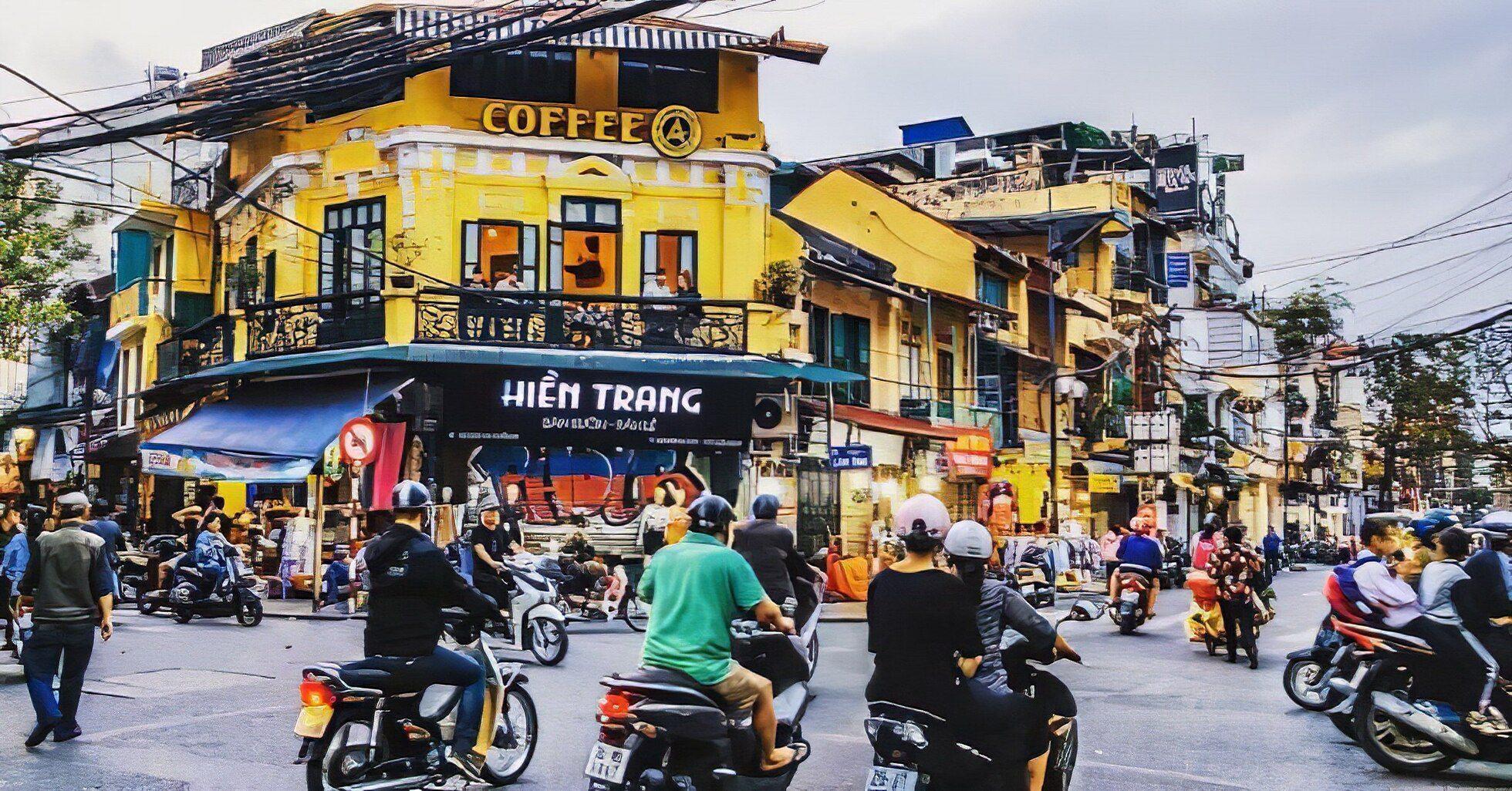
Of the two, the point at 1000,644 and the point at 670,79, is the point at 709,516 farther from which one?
the point at 670,79

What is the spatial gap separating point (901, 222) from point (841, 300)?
2.15 metres

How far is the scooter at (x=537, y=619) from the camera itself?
15.1 m

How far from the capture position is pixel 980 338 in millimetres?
37969

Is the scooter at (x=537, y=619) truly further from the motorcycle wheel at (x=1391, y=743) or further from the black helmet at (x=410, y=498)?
the motorcycle wheel at (x=1391, y=743)

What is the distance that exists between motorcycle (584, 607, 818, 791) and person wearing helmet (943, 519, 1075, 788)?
1295 mm

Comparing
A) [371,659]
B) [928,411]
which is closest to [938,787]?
[371,659]

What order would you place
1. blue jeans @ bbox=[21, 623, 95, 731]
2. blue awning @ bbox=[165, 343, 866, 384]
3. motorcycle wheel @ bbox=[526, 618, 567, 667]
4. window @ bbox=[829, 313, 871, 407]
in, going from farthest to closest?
window @ bbox=[829, 313, 871, 407]
blue awning @ bbox=[165, 343, 866, 384]
motorcycle wheel @ bbox=[526, 618, 567, 667]
blue jeans @ bbox=[21, 623, 95, 731]

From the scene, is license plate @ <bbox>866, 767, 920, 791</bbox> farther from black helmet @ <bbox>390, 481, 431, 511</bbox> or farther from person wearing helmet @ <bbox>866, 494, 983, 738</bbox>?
black helmet @ <bbox>390, 481, 431, 511</bbox>

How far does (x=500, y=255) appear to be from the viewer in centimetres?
2480

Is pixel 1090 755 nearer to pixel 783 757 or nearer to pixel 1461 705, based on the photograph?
pixel 1461 705

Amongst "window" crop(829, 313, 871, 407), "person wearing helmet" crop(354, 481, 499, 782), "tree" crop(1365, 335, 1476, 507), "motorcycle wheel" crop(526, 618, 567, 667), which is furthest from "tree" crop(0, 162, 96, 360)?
"tree" crop(1365, 335, 1476, 507)

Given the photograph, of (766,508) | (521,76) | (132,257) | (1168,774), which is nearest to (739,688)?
(1168,774)

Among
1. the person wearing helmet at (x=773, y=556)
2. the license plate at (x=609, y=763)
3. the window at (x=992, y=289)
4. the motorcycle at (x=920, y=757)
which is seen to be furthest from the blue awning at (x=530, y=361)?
the motorcycle at (x=920, y=757)

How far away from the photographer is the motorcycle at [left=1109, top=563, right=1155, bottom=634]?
2036cm
